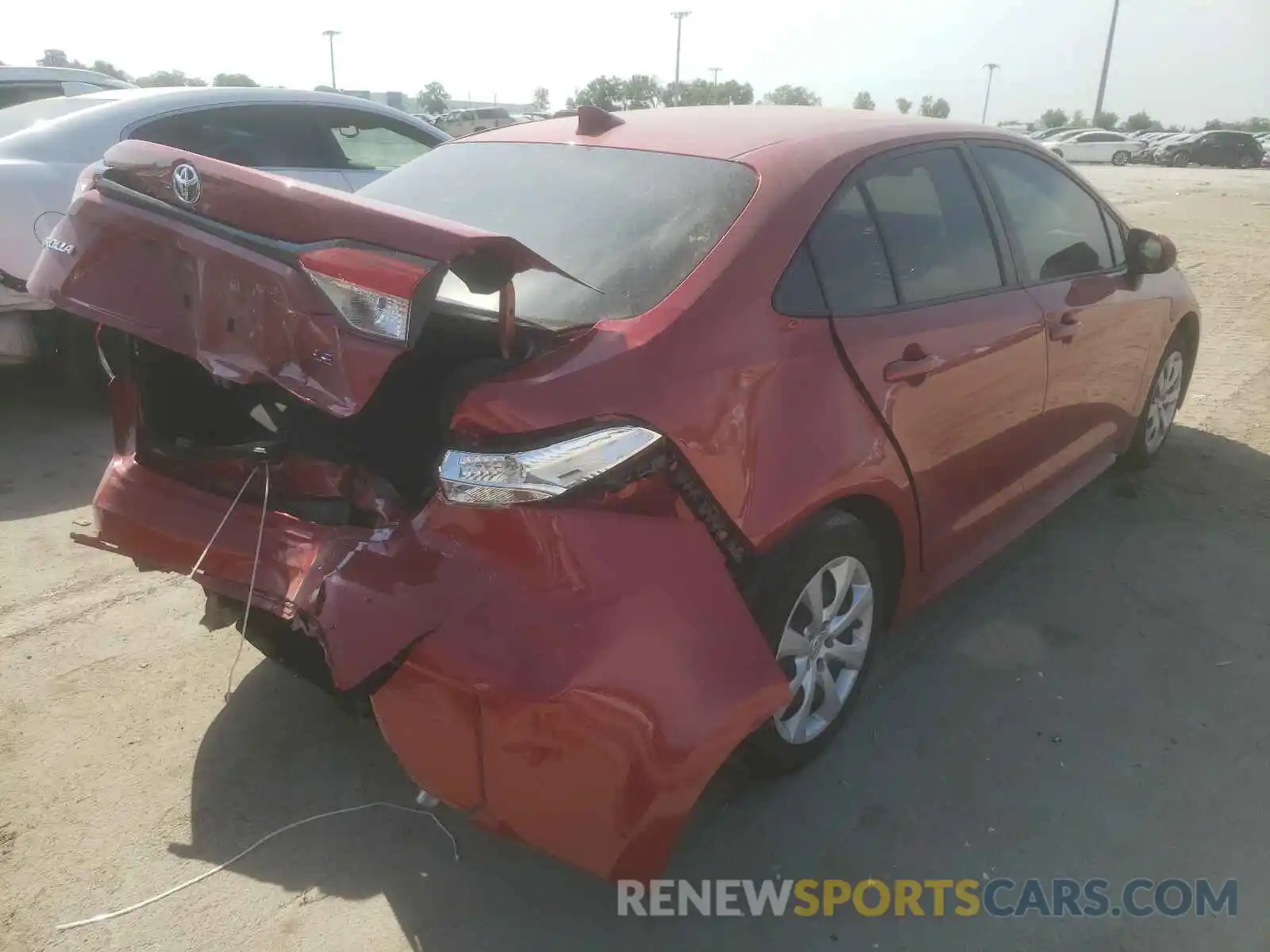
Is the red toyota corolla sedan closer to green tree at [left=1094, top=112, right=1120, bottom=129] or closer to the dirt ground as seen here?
the dirt ground

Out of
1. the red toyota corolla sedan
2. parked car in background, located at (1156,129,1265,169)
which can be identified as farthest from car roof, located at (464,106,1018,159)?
parked car in background, located at (1156,129,1265,169)

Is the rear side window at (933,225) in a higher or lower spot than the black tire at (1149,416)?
higher

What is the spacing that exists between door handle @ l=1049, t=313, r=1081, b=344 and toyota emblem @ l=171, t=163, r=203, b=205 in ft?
8.69

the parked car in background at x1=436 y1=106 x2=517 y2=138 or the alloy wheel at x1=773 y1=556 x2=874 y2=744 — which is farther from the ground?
the parked car in background at x1=436 y1=106 x2=517 y2=138

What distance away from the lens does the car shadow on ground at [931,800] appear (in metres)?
2.19

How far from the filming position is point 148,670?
3.04 m

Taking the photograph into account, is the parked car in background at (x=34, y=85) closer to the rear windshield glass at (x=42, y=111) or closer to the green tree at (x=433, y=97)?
the rear windshield glass at (x=42, y=111)

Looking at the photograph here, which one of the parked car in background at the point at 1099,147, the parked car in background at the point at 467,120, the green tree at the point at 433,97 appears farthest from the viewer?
the green tree at the point at 433,97

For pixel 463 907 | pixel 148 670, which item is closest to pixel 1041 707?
pixel 463 907

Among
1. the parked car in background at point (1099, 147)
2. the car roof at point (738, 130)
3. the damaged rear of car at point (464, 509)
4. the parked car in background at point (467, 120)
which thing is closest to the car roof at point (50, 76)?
the car roof at point (738, 130)

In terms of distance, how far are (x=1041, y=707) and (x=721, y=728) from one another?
5.03ft

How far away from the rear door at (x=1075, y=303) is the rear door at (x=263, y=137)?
12.6ft

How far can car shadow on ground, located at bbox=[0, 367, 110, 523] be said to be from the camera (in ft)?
14.1

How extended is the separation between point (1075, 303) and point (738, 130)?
4.98 ft
